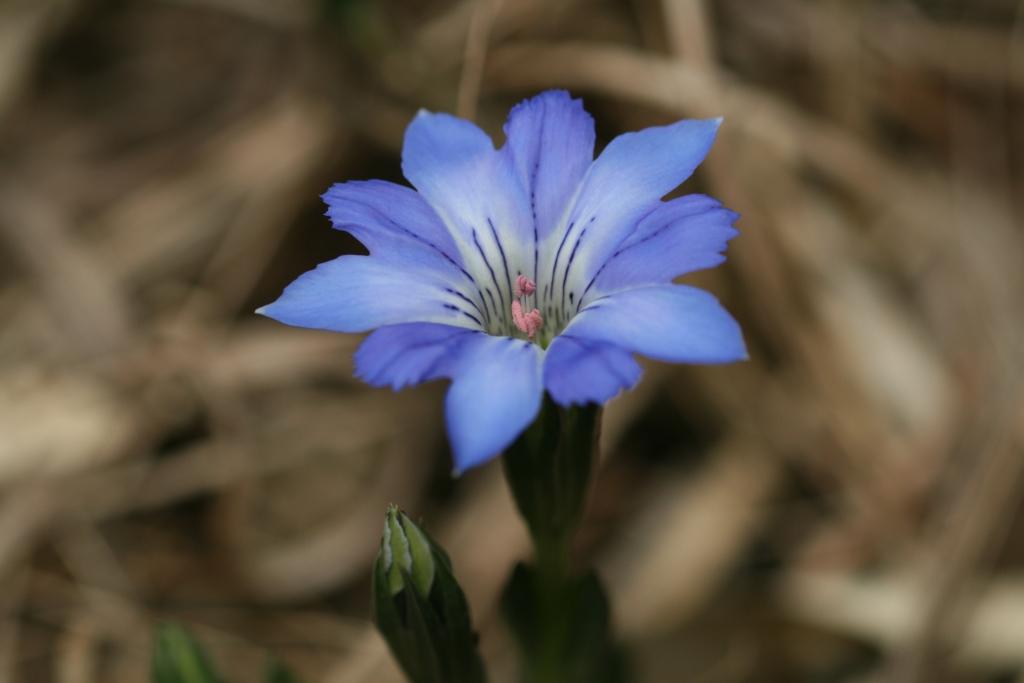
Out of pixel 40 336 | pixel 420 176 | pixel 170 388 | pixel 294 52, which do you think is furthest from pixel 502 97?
pixel 420 176

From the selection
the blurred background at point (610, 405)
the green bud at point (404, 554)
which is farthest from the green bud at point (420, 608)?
the blurred background at point (610, 405)

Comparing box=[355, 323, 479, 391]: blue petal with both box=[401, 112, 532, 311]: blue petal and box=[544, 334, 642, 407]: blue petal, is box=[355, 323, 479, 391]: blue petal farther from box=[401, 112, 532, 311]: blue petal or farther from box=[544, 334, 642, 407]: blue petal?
box=[401, 112, 532, 311]: blue petal

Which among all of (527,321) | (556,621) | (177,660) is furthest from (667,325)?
(177,660)

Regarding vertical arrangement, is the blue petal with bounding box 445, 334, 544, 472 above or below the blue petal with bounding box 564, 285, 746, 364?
below

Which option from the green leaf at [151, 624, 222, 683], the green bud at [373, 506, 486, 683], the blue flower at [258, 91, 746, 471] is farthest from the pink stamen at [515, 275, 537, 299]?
the green leaf at [151, 624, 222, 683]

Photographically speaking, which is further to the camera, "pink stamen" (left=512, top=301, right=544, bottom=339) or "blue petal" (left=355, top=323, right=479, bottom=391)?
→ "pink stamen" (left=512, top=301, right=544, bottom=339)

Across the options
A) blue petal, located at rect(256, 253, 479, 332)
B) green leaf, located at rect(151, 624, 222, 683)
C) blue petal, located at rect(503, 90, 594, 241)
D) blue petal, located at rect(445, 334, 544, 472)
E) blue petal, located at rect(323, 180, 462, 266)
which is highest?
blue petal, located at rect(503, 90, 594, 241)

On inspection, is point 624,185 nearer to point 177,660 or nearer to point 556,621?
point 556,621
